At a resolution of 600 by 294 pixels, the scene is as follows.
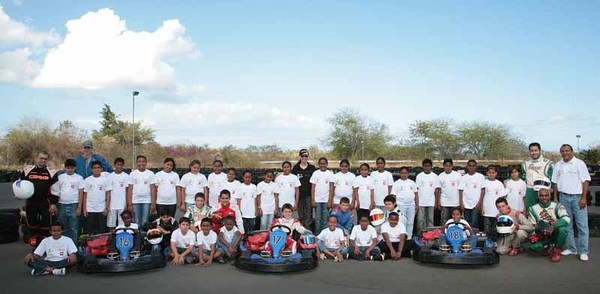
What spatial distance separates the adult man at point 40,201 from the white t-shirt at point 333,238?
4.71m

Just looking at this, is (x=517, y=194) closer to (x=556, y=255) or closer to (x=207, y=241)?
(x=556, y=255)

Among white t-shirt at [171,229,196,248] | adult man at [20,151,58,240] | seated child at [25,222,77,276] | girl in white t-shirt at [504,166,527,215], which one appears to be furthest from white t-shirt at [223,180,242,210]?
girl in white t-shirt at [504,166,527,215]

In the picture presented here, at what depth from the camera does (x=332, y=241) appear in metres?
8.43

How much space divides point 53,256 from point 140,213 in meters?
2.16

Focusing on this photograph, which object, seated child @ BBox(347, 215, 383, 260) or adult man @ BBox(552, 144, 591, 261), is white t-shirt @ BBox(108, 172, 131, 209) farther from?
adult man @ BBox(552, 144, 591, 261)

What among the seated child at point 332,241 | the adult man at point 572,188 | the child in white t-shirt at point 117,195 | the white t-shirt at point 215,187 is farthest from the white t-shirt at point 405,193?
the child in white t-shirt at point 117,195

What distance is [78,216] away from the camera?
9.01 m

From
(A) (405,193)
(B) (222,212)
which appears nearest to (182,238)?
(B) (222,212)

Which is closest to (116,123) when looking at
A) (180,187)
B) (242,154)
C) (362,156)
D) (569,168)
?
(242,154)

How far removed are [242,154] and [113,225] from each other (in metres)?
33.1

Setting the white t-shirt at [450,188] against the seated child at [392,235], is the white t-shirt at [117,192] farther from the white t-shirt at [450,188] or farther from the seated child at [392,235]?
the white t-shirt at [450,188]

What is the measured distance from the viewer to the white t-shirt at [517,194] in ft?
31.0

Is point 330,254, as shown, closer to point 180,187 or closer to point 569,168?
point 180,187

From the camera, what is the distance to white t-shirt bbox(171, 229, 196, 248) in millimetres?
8117
